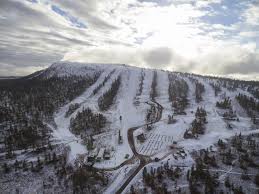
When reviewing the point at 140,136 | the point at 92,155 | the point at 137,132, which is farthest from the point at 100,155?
the point at 137,132

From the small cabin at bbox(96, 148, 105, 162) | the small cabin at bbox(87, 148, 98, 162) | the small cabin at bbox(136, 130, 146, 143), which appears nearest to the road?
the small cabin at bbox(136, 130, 146, 143)

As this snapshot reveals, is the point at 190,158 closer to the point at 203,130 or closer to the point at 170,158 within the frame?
the point at 170,158

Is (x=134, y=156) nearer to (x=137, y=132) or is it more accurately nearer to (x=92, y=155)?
(x=92, y=155)

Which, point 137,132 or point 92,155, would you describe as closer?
point 92,155

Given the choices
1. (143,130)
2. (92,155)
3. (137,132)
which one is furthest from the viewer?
(143,130)

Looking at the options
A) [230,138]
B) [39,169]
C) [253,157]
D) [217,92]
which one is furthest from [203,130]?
[217,92]

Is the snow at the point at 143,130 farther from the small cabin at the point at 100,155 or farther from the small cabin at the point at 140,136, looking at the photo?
the small cabin at the point at 100,155

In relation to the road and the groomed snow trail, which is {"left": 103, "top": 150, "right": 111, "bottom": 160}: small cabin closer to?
the groomed snow trail

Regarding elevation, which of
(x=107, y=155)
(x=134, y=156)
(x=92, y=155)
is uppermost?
(x=134, y=156)

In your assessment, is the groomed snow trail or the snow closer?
the snow

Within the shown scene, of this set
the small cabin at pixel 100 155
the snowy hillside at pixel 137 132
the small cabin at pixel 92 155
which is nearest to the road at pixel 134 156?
the snowy hillside at pixel 137 132

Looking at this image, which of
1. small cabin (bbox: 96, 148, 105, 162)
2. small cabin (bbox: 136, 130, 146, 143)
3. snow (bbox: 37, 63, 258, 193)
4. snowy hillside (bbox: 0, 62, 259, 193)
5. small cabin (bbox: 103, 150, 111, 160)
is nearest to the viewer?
snowy hillside (bbox: 0, 62, 259, 193)
